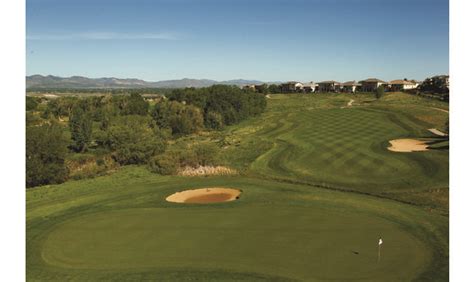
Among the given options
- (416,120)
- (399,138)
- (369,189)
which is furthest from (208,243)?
(416,120)

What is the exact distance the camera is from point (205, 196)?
1409 inches

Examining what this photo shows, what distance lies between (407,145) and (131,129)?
136ft

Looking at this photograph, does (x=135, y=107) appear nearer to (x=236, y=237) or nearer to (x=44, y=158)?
(x=44, y=158)

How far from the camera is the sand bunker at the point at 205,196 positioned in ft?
113

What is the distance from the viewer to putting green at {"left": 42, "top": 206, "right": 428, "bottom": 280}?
20.5 meters

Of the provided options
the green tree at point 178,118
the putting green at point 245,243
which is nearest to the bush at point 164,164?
the putting green at point 245,243

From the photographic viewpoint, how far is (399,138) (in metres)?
62.2

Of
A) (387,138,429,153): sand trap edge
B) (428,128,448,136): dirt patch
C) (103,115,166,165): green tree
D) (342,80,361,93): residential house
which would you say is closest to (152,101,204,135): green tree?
(103,115,166,165): green tree

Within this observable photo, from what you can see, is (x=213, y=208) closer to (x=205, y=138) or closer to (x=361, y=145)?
(x=361, y=145)

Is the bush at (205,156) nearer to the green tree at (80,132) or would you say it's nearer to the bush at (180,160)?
the bush at (180,160)

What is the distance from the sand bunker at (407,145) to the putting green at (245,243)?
28905 millimetres

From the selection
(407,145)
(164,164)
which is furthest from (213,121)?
(407,145)

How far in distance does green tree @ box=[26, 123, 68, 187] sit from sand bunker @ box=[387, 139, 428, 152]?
44398mm

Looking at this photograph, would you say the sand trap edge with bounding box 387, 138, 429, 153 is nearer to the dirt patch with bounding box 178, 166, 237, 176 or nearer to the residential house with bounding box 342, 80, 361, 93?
the dirt patch with bounding box 178, 166, 237, 176
